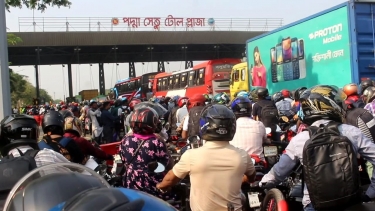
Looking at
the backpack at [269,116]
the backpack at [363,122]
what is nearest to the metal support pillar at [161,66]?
the backpack at [269,116]

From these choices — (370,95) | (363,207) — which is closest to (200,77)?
(370,95)

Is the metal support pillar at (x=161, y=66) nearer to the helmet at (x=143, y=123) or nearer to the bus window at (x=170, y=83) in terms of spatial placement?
the bus window at (x=170, y=83)

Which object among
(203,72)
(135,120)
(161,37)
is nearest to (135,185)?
(135,120)

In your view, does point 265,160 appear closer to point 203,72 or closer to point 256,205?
point 256,205

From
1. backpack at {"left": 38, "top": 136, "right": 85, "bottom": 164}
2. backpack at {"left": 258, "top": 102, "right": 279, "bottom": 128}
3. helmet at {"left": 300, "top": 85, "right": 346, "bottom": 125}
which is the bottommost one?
backpack at {"left": 38, "top": 136, "right": 85, "bottom": 164}

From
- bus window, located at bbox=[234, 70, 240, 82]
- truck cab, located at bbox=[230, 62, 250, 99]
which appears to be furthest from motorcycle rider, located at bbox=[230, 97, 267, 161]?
bus window, located at bbox=[234, 70, 240, 82]

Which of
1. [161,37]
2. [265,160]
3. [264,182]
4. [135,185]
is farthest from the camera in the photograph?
[161,37]

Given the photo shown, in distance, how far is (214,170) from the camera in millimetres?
4066

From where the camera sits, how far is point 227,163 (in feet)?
13.4

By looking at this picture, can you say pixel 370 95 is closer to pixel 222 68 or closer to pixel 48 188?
pixel 48 188

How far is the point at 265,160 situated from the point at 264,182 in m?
2.47

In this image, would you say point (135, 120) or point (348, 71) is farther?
point (348, 71)

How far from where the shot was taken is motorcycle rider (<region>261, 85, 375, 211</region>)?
13.2 feet

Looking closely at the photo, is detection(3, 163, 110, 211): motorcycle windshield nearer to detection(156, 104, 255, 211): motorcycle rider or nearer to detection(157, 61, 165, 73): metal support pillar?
detection(156, 104, 255, 211): motorcycle rider
